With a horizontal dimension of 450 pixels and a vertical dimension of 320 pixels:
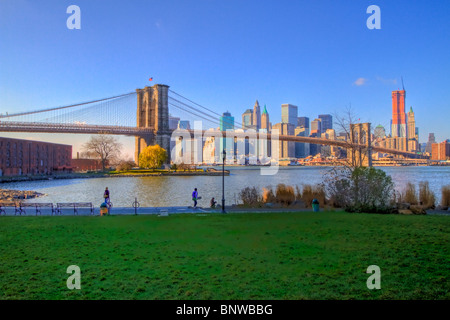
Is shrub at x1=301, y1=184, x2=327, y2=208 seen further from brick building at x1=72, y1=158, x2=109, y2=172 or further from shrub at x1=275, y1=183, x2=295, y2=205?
brick building at x1=72, y1=158, x2=109, y2=172

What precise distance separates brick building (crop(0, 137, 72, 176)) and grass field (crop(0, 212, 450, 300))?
193 feet

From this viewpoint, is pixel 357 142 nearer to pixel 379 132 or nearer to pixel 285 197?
pixel 379 132

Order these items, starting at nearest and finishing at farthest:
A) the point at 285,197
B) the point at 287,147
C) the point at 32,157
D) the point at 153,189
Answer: the point at 285,197, the point at 153,189, the point at 32,157, the point at 287,147

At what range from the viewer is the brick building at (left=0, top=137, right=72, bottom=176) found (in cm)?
6012

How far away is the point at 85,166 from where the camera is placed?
97.2 meters

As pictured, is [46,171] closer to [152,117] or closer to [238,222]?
[152,117]

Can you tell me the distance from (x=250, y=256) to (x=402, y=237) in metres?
4.59

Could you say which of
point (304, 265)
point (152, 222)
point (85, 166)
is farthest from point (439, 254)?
point (85, 166)

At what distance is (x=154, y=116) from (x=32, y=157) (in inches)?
1266

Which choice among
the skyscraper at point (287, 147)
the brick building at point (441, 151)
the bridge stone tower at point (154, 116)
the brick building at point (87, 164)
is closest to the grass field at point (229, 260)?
the bridge stone tower at point (154, 116)

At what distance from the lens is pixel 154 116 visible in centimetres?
9000

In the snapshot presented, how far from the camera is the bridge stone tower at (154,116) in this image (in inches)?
3346

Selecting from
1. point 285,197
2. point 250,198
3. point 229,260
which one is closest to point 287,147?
point 285,197
